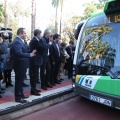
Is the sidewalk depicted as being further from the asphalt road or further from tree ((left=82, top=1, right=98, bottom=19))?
tree ((left=82, top=1, right=98, bottom=19))

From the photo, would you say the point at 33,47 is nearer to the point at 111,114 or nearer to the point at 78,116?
the point at 78,116

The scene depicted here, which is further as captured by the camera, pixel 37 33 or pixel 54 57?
pixel 54 57

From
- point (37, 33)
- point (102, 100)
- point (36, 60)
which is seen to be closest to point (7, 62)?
point (36, 60)

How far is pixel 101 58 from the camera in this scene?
607cm

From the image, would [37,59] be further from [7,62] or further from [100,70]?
[100,70]

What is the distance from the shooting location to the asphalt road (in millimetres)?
5992

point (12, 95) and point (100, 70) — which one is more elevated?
point (100, 70)

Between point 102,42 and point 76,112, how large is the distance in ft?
6.22

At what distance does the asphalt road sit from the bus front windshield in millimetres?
1270

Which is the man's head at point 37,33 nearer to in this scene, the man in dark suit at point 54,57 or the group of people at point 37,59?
the group of people at point 37,59

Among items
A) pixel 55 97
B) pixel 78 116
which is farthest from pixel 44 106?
pixel 78 116

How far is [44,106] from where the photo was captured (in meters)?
6.81

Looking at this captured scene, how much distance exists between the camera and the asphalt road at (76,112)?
236 inches

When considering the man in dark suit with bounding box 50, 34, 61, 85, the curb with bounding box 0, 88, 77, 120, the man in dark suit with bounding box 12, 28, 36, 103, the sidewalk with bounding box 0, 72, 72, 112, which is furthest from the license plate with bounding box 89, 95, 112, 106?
the man in dark suit with bounding box 50, 34, 61, 85
